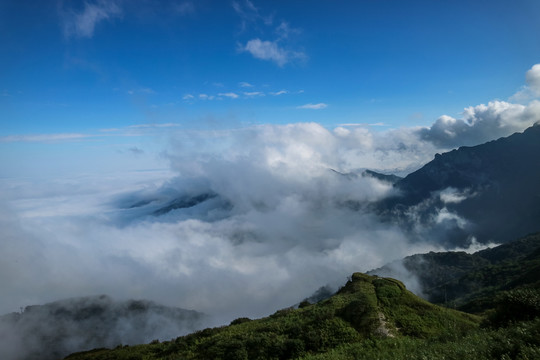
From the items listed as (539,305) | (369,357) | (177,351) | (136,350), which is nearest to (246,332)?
(177,351)

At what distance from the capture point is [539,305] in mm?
20484

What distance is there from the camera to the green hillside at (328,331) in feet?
83.9

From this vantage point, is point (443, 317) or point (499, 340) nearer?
point (499, 340)

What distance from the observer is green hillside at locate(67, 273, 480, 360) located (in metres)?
25.6

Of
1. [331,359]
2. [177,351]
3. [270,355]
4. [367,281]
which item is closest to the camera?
[331,359]

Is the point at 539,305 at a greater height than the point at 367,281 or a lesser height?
greater

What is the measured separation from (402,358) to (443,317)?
20.2 m

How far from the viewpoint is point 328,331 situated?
27.8m

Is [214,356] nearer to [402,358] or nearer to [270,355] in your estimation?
[270,355]

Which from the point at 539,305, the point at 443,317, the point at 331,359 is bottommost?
the point at 443,317

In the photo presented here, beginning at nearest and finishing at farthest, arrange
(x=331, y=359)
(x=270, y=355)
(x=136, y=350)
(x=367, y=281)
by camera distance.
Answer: (x=331, y=359) → (x=270, y=355) → (x=136, y=350) → (x=367, y=281)

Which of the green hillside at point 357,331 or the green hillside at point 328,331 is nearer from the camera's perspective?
the green hillside at point 357,331

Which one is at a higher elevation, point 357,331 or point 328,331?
point 328,331

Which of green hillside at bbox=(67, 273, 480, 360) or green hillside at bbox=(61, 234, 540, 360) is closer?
green hillside at bbox=(61, 234, 540, 360)
